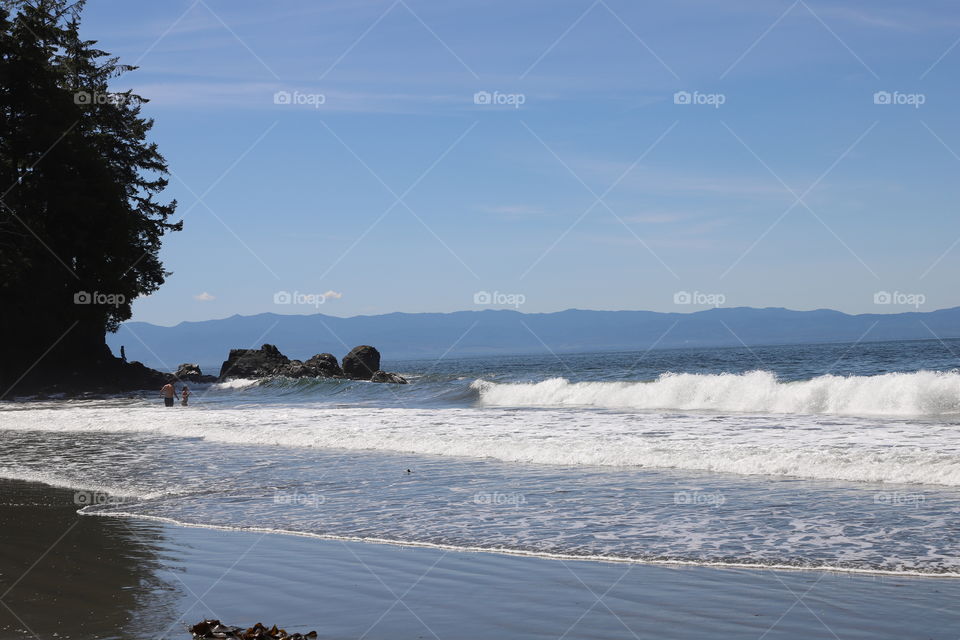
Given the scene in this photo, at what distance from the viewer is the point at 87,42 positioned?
5350 cm

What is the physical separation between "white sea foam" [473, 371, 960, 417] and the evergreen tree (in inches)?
950

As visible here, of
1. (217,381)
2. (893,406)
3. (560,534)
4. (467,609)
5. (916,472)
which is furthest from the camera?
(217,381)

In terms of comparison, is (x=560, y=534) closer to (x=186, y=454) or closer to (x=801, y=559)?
(x=801, y=559)

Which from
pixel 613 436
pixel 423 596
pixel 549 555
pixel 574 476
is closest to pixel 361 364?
pixel 613 436

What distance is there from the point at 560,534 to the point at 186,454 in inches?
458

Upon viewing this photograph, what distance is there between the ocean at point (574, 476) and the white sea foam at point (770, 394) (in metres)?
0.09

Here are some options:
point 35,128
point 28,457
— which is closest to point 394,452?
point 28,457
